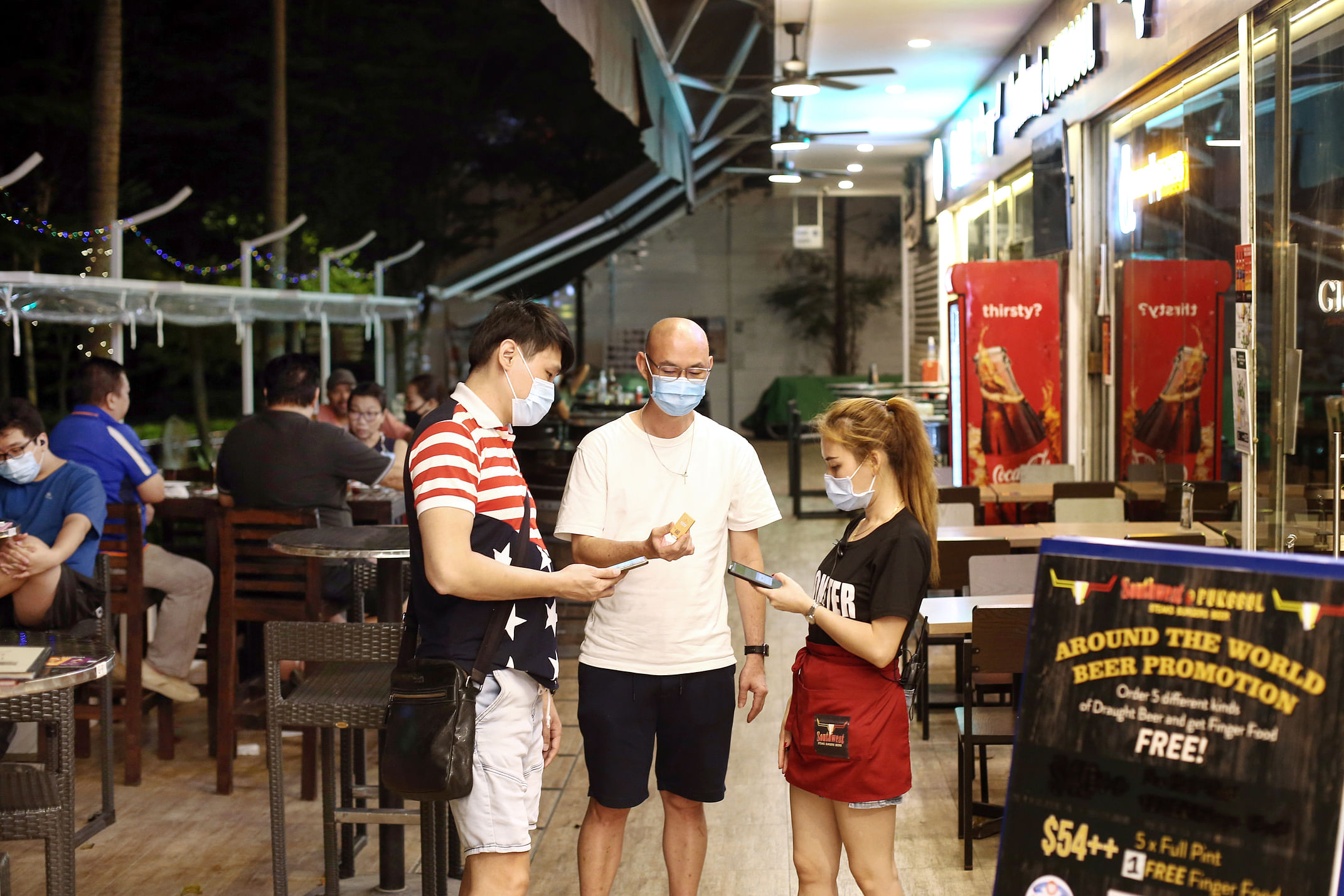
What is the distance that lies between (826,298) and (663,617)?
823 inches

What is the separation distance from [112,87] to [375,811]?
7.22m

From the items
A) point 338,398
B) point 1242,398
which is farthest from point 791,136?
point 1242,398

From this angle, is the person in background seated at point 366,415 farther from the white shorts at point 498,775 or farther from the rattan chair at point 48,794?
the white shorts at point 498,775

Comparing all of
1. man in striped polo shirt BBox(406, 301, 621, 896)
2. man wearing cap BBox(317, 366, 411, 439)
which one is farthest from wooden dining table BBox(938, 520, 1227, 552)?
man wearing cap BBox(317, 366, 411, 439)

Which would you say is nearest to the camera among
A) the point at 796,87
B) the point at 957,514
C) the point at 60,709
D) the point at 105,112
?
the point at 60,709

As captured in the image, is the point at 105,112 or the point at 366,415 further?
the point at 105,112

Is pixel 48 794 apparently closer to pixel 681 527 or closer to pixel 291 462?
pixel 681 527

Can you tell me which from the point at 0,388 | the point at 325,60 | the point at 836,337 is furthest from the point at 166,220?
the point at 836,337

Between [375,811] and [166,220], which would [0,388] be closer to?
[166,220]

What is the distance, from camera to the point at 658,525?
3.02 meters

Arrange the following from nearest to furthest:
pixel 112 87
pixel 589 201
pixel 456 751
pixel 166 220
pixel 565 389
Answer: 1. pixel 456 751
2. pixel 112 87
3. pixel 565 389
4. pixel 166 220
5. pixel 589 201

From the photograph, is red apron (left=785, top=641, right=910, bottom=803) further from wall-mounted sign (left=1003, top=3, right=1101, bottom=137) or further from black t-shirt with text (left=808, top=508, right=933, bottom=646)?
wall-mounted sign (left=1003, top=3, right=1101, bottom=137)

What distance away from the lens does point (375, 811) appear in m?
3.55

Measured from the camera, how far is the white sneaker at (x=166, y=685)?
514 cm
